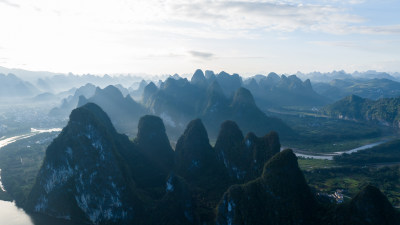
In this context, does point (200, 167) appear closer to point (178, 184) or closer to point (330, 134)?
point (178, 184)

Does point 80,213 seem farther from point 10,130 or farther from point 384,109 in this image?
point 384,109

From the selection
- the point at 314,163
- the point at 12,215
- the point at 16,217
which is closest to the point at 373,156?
the point at 314,163

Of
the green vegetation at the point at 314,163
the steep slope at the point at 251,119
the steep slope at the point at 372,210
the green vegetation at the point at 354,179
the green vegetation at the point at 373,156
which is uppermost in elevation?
the steep slope at the point at 251,119

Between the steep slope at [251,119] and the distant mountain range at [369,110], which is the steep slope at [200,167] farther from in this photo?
the distant mountain range at [369,110]

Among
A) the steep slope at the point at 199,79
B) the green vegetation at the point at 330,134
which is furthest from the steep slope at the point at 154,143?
the steep slope at the point at 199,79

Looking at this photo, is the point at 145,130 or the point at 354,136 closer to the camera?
the point at 145,130

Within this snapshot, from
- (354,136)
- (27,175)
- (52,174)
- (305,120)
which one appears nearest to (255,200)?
(52,174)

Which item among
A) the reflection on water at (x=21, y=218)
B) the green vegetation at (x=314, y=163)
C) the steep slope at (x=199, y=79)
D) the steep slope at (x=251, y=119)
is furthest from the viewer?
the steep slope at (x=199, y=79)
